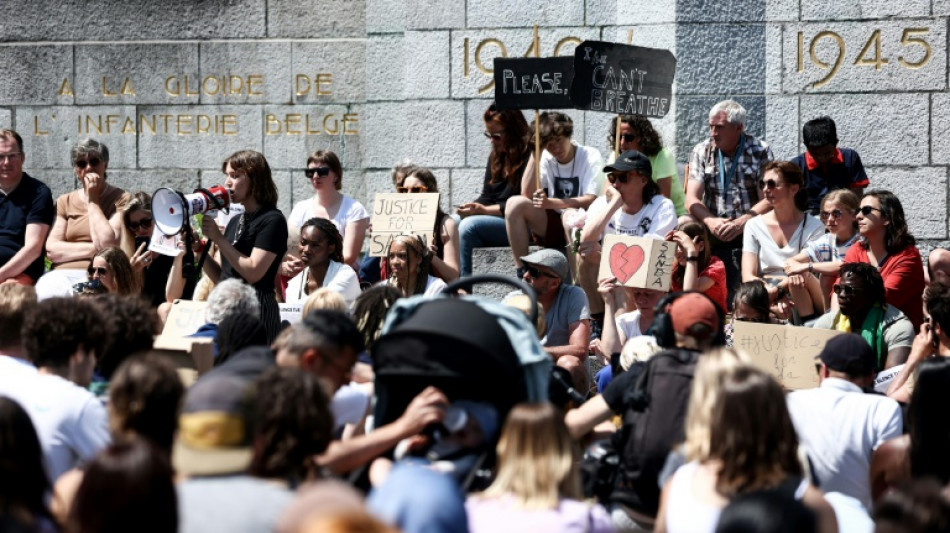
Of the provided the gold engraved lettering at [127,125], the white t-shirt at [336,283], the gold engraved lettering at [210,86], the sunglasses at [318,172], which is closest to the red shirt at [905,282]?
the white t-shirt at [336,283]

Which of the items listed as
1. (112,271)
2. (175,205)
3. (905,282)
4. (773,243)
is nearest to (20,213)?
(112,271)

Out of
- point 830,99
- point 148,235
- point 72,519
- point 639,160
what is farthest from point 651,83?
point 72,519

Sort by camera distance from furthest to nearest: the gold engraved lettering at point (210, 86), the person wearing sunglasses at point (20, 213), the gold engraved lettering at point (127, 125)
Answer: the gold engraved lettering at point (127, 125) < the gold engraved lettering at point (210, 86) < the person wearing sunglasses at point (20, 213)

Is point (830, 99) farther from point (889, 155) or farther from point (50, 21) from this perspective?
point (50, 21)

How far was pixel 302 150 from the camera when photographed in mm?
13523

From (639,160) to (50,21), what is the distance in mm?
6989

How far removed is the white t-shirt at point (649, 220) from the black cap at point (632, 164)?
0.22 meters

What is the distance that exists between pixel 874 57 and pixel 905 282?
3.25m

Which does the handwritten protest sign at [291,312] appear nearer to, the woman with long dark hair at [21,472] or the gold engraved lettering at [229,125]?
the woman with long dark hair at [21,472]

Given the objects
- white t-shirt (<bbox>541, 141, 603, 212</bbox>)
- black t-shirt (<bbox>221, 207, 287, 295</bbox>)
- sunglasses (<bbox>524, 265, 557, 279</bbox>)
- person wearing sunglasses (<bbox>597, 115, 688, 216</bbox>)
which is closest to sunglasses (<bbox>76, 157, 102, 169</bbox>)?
black t-shirt (<bbox>221, 207, 287, 295</bbox>)

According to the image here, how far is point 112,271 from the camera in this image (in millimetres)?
9336

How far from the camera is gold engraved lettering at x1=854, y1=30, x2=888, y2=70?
11.5 metres

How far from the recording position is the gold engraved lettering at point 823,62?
38.0 ft

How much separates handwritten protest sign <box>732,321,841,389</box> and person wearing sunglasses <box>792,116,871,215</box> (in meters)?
2.71
